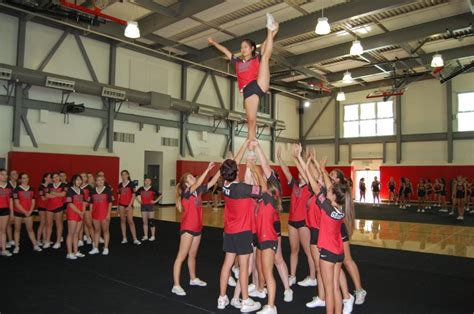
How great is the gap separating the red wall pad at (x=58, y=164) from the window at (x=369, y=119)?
47.1ft

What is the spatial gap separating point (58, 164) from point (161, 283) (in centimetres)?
925

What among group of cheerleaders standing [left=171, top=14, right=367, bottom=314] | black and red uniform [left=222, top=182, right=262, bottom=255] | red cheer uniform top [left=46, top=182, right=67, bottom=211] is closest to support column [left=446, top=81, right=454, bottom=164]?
A: group of cheerleaders standing [left=171, top=14, right=367, bottom=314]

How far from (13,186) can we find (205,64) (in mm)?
10786

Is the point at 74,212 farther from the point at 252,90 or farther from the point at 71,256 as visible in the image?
the point at 252,90

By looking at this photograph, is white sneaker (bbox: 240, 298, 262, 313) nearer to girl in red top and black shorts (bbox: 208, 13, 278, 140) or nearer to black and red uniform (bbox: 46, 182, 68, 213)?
girl in red top and black shorts (bbox: 208, 13, 278, 140)

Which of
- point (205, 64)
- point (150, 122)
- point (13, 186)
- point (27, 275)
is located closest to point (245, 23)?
point (205, 64)

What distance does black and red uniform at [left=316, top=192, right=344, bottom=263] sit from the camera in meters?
3.50

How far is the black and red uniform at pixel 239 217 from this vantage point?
385cm

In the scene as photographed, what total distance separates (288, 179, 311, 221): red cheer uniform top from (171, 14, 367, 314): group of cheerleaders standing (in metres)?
0.22

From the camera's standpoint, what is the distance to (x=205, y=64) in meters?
16.1

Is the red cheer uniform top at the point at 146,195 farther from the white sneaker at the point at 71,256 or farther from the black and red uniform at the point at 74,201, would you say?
the white sneaker at the point at 71,256

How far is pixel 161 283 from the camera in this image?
5090 millimetres

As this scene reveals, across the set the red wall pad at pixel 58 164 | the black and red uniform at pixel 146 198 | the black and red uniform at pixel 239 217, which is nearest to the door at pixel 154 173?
the red wall pad at pixel 58 164

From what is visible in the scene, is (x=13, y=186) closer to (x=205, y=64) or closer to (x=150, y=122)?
(x=150, y=122)
